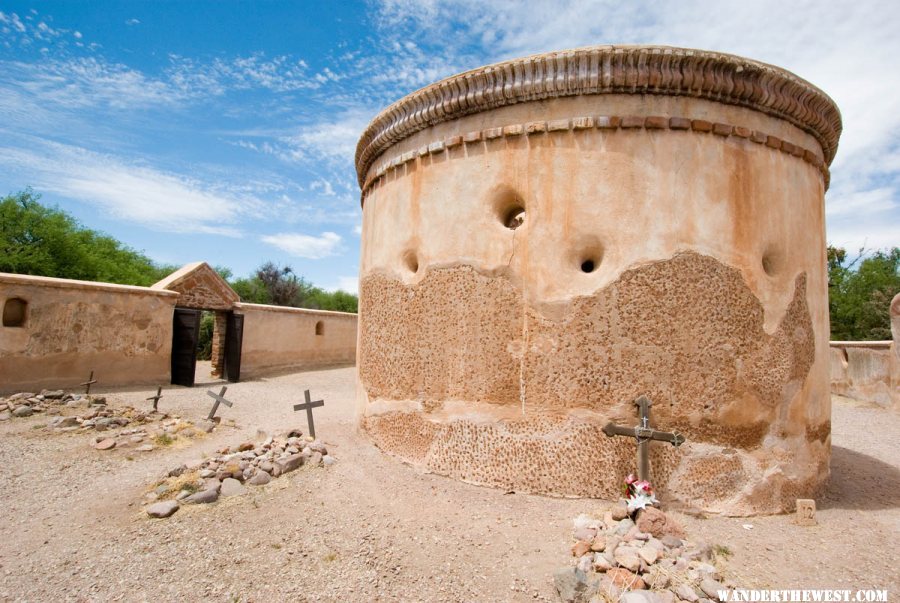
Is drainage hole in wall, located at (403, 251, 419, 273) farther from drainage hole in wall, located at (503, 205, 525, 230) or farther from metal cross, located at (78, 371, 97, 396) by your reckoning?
metal cross, located at (78, 371, 97, 396)

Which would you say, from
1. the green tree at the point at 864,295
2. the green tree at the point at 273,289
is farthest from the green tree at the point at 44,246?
the green tree at the point at 864,295

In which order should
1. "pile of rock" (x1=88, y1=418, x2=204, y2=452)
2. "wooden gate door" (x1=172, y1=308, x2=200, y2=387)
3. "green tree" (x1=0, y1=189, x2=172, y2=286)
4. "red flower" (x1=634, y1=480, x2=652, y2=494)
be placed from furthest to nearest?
1. "green tree" (x1=0, y1=189, x2=172, y2=286)
2. "wooden gate door" (x1=172, y1=308, x2=200, y2=387)
3. "pile of rock" (x1=88, y1=418, x2=204, y2=452)
4. "red flower" (x1=634, y1=480, x2=652, y2=494)

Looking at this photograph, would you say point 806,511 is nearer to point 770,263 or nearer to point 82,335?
point 770,263

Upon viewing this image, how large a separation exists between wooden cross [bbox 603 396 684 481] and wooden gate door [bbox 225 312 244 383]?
35.9 ft

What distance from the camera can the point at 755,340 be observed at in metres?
3.95

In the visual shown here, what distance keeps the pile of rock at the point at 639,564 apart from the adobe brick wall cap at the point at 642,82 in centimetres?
332

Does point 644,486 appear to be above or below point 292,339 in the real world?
below

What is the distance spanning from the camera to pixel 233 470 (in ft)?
14.9

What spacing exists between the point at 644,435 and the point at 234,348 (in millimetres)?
11347

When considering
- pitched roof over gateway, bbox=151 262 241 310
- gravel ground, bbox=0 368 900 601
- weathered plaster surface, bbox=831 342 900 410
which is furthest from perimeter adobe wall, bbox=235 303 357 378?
weathered plaster surface, bbox=831 342 900 410

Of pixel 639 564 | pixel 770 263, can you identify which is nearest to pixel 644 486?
pixel 639 564

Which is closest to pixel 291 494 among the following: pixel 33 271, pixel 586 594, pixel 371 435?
pixel 371 435

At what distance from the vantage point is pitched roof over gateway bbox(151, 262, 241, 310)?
11875 mm

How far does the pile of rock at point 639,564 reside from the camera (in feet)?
8.95
